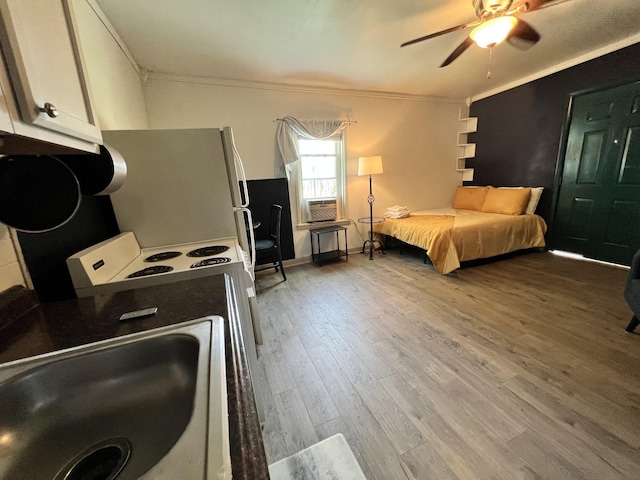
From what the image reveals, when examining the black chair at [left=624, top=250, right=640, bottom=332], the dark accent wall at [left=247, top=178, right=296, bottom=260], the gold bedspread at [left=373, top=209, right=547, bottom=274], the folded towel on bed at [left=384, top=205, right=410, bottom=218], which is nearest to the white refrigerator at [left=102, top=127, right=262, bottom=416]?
the dark accent wall at [left=247, top=178, right=296, bottom=260]

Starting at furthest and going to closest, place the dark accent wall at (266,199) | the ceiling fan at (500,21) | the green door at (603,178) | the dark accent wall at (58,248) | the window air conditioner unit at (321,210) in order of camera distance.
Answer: the window air conditioner unit at (321,210) → the dark accent wall at (266,199) → the green door at (603,178) → the ceiling fan at (500,21) → the dark accent wall at (58,248)

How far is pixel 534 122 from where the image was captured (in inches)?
147

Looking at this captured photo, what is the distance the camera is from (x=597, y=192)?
3.19m

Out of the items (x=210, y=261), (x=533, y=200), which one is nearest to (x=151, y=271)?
(x=210, y=261)

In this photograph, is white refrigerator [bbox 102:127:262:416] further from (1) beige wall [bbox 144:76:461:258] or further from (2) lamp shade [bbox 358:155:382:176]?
(2) lamp shade [bbox 358:155:382:176]

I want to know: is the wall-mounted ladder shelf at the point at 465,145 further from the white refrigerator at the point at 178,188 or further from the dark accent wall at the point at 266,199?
the white refrigerator at the point at 178,188

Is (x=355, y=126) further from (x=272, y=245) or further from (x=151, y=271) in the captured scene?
(x=151, y=271)

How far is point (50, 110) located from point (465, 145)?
558 centimetres

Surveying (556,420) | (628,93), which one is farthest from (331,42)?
(628,93)

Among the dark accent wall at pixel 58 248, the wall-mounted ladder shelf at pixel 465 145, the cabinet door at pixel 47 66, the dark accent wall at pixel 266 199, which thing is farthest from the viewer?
the wall-mounted ladder shelf at pixel 465 145

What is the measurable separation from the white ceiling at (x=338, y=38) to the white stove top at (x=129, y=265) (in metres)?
1.79

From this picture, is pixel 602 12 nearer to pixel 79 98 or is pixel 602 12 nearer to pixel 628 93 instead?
pixel 628 93

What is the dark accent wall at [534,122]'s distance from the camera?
2988 millimetres

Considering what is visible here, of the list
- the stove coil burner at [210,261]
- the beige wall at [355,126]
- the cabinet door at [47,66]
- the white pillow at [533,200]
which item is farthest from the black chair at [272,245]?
the white pillow at [533,200]
